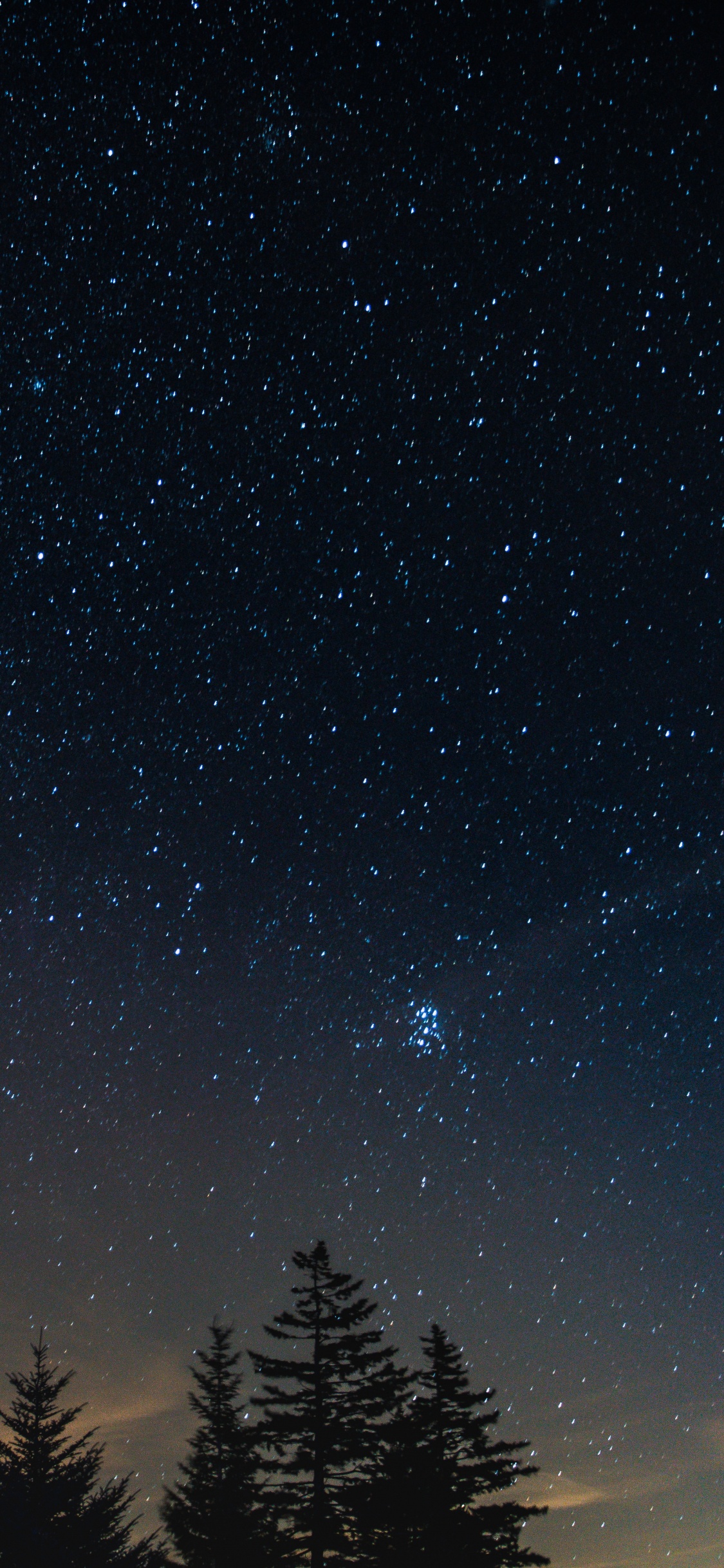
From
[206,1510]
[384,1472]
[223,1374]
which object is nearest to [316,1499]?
[384,1472]

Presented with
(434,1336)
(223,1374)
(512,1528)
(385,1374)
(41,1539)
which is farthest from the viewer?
(223,1374)

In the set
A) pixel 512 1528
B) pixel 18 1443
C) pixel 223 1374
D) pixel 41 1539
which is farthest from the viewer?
pixel 223 1374

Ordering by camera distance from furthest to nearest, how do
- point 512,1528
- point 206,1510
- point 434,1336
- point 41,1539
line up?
1. point 206,1510
2. point 434,1336
3. point 512,1528
4. point 41,1539

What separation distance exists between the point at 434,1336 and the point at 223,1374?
12507mm

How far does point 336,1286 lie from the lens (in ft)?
75.7

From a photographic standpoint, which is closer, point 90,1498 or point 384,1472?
point 90,1498

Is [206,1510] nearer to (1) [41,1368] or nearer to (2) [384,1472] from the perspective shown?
(2) [384,1472]

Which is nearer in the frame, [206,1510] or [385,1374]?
[385,1374]

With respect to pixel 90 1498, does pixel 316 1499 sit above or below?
below

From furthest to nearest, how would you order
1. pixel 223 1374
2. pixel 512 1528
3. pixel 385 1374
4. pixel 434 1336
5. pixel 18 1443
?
pixel 223 1374, pixel 434 1336, pixel 512 1528, pixel 385 1374, pixel 18 1443

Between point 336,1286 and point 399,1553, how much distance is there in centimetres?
562

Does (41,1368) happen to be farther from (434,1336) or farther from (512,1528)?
(512,1528)

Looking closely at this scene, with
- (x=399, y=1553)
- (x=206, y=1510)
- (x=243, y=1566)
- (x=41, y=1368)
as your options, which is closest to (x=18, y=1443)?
(x=41, y=1368)

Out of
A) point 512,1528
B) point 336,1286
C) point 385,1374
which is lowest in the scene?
point 512,1528
